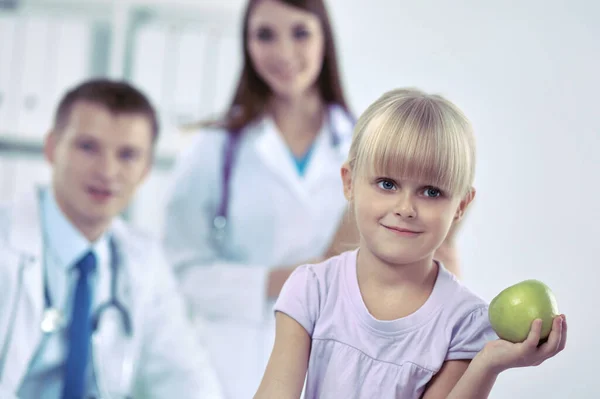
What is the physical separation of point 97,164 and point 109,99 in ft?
0.35

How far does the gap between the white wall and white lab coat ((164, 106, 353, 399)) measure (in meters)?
0.23

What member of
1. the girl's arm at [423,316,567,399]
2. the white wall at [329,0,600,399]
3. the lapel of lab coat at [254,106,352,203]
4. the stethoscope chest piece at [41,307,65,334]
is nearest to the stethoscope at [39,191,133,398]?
the stethoscope chest piece at [41,307,65,334]

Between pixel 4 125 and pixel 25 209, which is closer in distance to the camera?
pixel 25 209

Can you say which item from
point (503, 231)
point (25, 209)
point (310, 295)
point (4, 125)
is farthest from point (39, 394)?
point (4, 125)

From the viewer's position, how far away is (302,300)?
59 centimetres

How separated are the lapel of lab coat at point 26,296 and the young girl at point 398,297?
0.63 m

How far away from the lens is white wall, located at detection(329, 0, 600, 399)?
1437 mm

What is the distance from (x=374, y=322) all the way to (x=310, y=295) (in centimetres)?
6

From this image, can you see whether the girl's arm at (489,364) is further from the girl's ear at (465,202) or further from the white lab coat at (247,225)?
the white lab coat at (247,225)

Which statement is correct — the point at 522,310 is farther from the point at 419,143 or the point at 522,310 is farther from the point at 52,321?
the point at 52,321

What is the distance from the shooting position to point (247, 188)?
4.50ft

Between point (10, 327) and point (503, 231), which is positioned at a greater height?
point (503, 231)

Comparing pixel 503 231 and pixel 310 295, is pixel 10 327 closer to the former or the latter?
pixel 310 295

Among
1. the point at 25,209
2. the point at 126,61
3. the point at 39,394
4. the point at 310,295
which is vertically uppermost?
the point at 126,61
